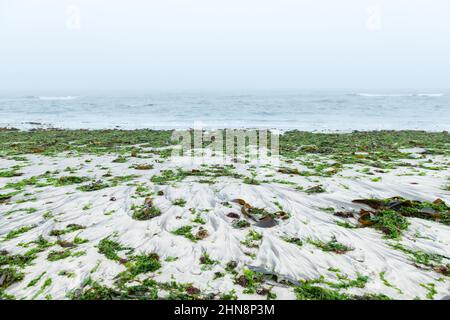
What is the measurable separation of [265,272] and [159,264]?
4.91 feet

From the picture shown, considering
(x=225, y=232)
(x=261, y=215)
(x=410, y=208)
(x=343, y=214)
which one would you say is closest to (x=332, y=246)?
(x=343, y=214)

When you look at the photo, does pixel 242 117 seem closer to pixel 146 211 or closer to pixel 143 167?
pixel 143 167

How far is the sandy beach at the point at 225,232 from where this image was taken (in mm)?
3818

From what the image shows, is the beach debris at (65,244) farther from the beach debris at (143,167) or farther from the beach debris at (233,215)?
the beach debris at (143,167)

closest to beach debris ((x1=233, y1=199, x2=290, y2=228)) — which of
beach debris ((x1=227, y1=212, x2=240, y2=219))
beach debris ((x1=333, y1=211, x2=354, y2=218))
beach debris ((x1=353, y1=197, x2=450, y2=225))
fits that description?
beach debris ((x1=227, y1=212, x2=240, y2=219))

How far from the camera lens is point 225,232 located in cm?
518

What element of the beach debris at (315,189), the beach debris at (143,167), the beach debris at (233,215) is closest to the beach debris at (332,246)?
the beach debris at (233,215)

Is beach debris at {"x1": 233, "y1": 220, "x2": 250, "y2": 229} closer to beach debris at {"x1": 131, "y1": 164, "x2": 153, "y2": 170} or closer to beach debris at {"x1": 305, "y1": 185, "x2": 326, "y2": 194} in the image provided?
beach debris at {"x1": 305, "y1": 185, "x2": 326, "y2": 194}

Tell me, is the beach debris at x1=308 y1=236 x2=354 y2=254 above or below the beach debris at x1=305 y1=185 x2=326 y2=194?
below

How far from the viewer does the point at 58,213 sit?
607 cm

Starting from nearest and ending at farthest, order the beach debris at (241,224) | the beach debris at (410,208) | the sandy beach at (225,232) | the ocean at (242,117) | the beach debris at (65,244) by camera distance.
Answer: the sandy beach at (225,232), the beach debris at (65,244), the beach debris at (241,224), the beach debris at (410,208), the ocean at (242,117)

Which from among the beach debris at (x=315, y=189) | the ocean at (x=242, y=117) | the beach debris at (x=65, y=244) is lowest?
the beach debris at (x=65, y=244)

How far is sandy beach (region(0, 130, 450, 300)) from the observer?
12.5 feet
